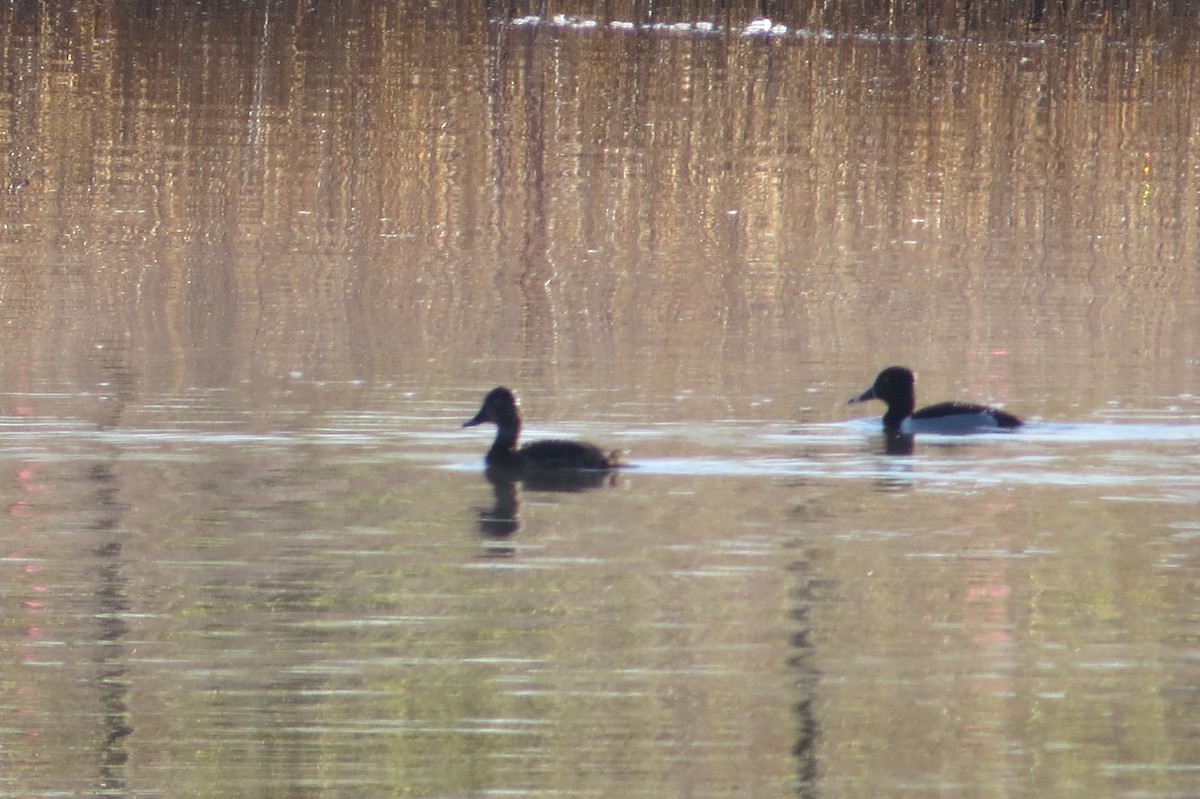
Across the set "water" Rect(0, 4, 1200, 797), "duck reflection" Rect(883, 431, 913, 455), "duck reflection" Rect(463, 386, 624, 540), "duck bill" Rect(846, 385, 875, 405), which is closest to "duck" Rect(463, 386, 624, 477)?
"duck reflection" Rect(463, 386, 624, 540)

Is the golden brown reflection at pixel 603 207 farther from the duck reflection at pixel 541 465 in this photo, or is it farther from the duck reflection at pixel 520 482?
the duck reflection at pixel 520 482

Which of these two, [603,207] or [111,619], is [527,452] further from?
[603,207]

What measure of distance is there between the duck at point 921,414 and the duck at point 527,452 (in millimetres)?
1830

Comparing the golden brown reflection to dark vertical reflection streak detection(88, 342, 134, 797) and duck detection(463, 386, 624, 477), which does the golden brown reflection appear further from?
dark vertical reflection streak detection(88, 342, 134, 797)

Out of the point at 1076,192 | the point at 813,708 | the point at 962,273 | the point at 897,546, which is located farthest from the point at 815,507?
the point at 1076,192

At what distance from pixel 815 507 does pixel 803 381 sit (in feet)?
10.5

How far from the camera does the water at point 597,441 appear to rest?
623 centimetres

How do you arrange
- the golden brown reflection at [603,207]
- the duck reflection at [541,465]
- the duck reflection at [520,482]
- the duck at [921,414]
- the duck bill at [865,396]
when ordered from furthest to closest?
1. the golden brown reflection at [603,207]
2. the duck bill at [865,396]
3. the duck at [921,414]
4. the duck reflection at [541,465]
5. the duck reflection at [520,482]

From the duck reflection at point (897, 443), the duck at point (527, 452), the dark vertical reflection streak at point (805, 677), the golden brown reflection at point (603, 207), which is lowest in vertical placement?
the dark vertical reflection streak at point (805, 677)

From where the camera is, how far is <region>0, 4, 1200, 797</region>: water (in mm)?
6230

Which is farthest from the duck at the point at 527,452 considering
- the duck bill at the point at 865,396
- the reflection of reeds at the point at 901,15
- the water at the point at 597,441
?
the reflection of reeds at the point at 901,15

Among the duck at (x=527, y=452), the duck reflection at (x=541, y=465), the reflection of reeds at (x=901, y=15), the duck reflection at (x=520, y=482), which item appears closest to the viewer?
the duck reflection at (x=520, y=482)

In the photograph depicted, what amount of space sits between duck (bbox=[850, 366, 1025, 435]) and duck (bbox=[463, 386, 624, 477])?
183cm

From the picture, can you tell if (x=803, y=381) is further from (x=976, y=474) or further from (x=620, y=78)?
(x=620, y=78)
